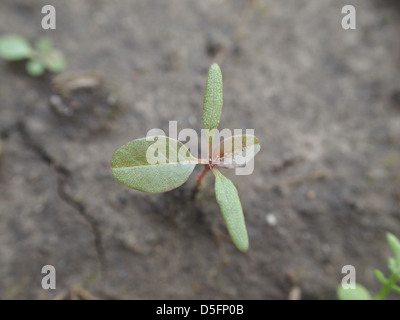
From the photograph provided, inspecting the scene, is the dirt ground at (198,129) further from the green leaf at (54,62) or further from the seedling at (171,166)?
the seedling at (171,166)

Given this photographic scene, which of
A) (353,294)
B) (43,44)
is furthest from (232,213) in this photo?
(43,44)

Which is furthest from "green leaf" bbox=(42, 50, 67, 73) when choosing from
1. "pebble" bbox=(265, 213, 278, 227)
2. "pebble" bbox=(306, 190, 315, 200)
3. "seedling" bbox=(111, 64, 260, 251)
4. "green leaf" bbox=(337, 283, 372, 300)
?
"green leaf" bbox=(337, 283, 372, 300)

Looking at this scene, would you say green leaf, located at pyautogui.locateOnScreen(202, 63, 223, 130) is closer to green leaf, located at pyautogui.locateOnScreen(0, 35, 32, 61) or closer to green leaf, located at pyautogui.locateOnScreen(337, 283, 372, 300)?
green leaf, located at pyautogui.locateOnScreen(337, 283, 372, 300)

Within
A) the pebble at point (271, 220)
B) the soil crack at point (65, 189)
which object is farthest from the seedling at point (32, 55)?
the pebble at point (271, 220)

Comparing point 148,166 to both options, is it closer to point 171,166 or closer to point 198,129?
point 171,166

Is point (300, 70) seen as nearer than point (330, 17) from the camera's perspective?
Yes

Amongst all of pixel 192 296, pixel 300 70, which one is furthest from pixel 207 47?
pixel 192 296
